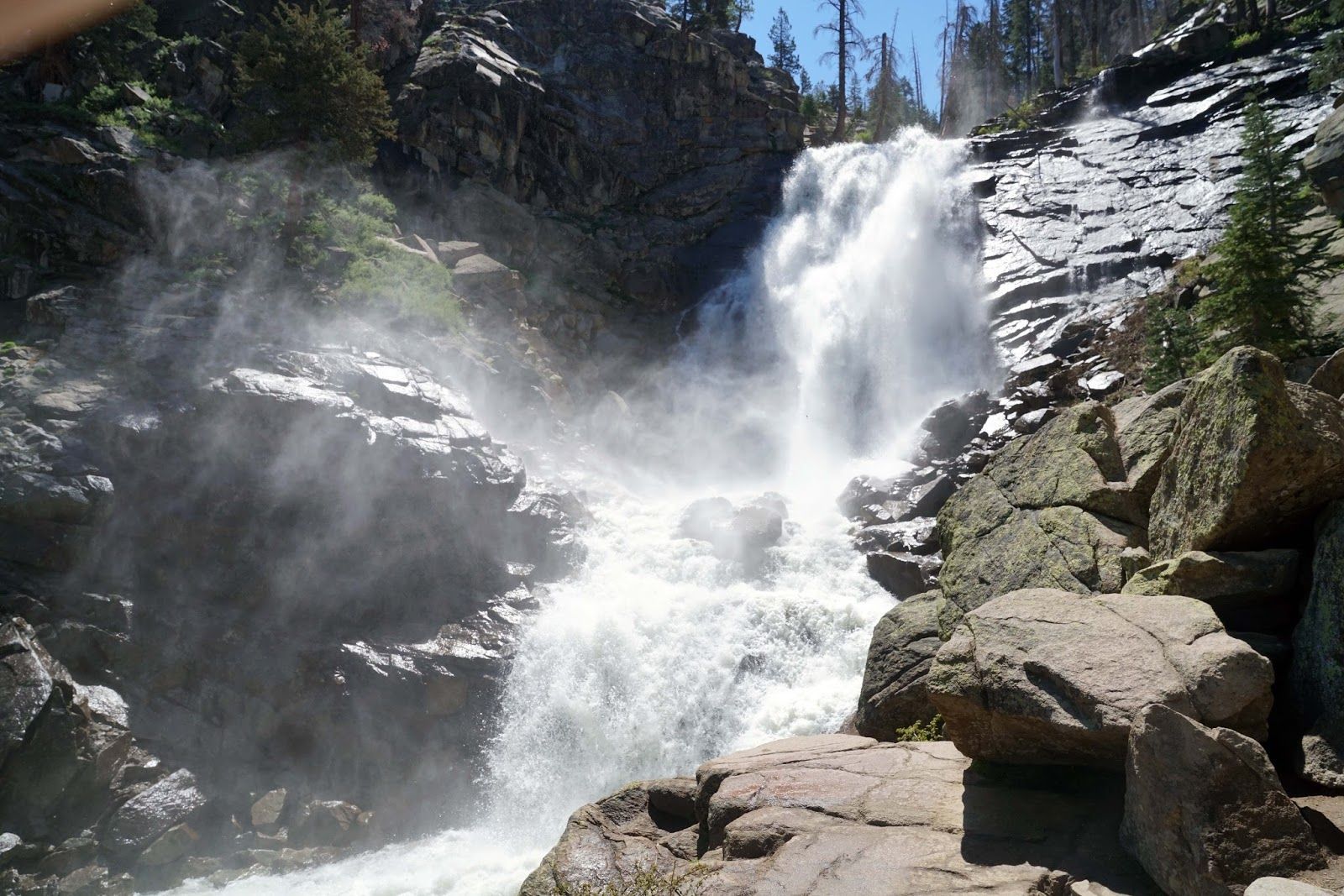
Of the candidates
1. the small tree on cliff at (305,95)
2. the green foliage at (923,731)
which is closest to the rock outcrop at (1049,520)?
the green foliage at (923,731)

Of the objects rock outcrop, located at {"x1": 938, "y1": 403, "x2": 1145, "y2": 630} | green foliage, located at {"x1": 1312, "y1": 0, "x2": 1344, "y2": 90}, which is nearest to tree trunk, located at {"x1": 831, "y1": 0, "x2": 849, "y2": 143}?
green foliage, located at {"x1": 1312, "y1": 0, "x2": 1344, "y2": 90}

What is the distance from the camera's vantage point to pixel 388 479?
15.4m

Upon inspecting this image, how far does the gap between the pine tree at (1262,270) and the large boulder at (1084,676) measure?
6.84 m

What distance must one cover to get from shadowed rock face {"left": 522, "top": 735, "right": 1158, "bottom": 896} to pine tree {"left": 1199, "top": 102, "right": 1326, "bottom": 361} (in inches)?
313

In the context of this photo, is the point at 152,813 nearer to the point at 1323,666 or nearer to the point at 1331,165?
the point at 1323,666

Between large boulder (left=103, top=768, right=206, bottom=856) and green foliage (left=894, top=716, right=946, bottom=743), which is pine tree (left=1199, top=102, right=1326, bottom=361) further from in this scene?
large boulder (left=103, top=768, right=206, bottom=856)

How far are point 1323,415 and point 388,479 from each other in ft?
46.7

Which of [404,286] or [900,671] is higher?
[404,286]

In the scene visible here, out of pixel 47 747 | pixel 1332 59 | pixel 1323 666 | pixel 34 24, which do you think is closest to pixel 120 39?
pixel 34 24

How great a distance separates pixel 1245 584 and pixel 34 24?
29727 millimetres

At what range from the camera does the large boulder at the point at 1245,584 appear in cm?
574

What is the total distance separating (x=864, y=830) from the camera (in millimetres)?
5430

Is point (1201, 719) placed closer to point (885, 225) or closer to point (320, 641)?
point (320, 641)

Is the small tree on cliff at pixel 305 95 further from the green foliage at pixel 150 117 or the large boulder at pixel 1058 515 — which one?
the large boulder at pixel 1058 515
